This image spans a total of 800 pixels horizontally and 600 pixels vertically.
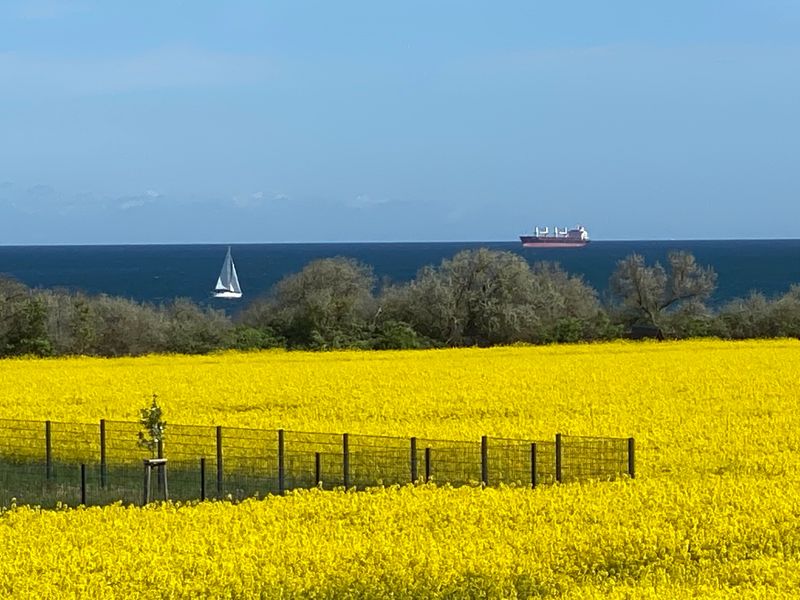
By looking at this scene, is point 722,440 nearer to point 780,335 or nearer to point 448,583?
point 448,583

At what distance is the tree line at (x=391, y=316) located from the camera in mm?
48094

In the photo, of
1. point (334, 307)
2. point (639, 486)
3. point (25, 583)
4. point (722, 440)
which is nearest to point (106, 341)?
point (334, 307)

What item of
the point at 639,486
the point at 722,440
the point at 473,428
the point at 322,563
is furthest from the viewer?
the point at 473,428

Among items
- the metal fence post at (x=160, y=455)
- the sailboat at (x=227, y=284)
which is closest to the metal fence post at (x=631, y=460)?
the metal fence post at (x=160, y=455)

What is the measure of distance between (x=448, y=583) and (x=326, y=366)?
24.5 metres

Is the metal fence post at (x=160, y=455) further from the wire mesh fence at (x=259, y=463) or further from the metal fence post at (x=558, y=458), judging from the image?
the metal fence post at (x=558, y=458)

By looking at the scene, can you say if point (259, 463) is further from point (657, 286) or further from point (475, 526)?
point (657, 286)

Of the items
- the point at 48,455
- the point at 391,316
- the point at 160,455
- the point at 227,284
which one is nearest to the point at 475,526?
the point at 160,455

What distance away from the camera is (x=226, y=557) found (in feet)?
44.2

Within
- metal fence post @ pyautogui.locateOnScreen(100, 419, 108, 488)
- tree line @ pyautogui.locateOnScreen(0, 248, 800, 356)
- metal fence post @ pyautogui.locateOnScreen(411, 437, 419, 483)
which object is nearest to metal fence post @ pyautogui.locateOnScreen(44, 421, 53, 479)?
metal fence post @ pyautogui.locateOnScreen(100, 419, 108, 488)

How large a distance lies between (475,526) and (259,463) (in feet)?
26.6

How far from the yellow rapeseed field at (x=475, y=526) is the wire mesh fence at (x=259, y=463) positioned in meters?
1.25

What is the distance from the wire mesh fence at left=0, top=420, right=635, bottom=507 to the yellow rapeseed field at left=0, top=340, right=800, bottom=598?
1.25m

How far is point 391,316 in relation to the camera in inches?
2072
